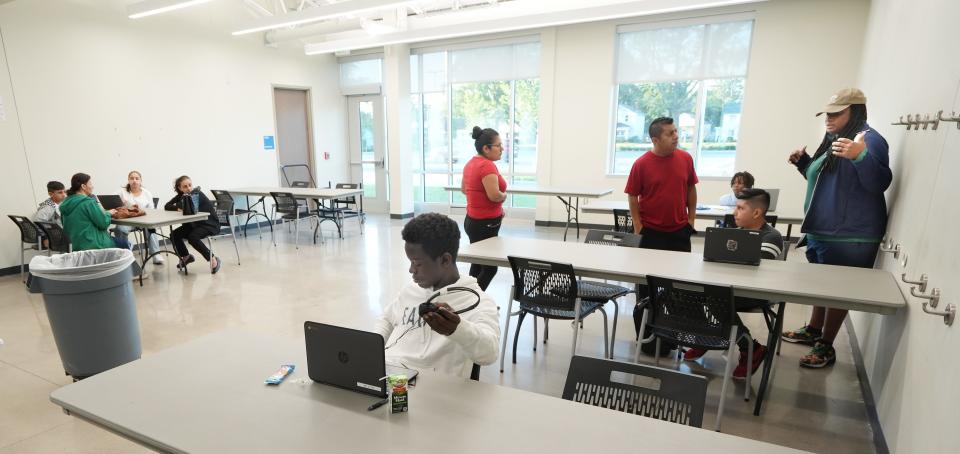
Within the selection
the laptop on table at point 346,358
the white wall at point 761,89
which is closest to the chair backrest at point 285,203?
the white wall at point 761,89

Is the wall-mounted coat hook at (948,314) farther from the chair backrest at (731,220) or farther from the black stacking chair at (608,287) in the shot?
the chair backrest at (731,220)

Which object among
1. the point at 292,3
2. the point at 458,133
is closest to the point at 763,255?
the point at 458,133

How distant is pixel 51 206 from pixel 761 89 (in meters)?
9.04

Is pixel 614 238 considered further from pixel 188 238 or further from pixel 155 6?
pixel 155 6

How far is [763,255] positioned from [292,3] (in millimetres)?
8576

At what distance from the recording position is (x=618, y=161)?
8055mm

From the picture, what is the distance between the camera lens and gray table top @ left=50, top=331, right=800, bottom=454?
123 centimetres

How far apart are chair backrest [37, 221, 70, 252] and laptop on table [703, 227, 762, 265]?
5967 mm

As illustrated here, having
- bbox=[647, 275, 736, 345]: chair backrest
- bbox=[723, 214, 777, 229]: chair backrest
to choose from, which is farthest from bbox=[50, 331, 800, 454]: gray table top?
bbox=[723, 214, 777, 229]: chair backrest

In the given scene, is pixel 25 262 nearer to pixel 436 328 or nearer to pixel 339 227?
pixel 339 227

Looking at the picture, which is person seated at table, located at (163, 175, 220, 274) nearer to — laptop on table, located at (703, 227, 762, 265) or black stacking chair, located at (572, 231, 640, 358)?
black stacking chair, located at (572, 231, 640, 358)

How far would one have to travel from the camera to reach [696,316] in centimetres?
256

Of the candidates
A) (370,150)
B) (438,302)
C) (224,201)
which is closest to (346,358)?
(438,302)

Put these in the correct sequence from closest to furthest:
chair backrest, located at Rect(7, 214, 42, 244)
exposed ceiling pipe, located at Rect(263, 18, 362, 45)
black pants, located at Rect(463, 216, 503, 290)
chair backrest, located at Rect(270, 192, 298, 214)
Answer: black pants, located at Rect(463, 216, 503, 290) → chair backrest, located at Rect(7, 214, 42, 244) → chair backrest, located at Rect(270, 192, 298, 214) → exposed ceiling pipe, located at Rect(263, 18, 362, 45)
